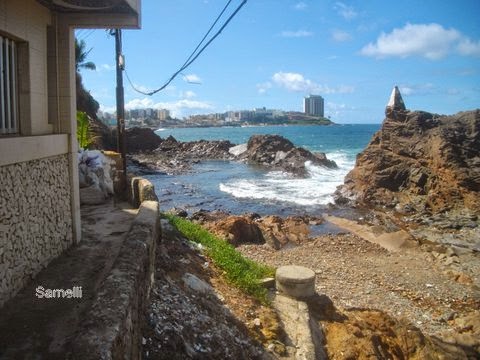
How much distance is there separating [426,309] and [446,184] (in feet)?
47.7

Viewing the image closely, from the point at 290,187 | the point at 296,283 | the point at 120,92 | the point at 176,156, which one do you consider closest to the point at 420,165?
the point at 290,187

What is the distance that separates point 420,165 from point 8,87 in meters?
24.5

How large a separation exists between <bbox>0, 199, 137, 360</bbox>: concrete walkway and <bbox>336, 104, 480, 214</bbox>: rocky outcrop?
745 inches

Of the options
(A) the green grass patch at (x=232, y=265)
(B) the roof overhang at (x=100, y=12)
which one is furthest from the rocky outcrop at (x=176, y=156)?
(B) the roof overhang at (x=100, y=12)

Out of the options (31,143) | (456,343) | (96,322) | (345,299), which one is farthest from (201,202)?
(96,322)

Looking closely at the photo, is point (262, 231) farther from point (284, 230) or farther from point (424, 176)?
point (424, 176)

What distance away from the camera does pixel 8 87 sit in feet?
16.8

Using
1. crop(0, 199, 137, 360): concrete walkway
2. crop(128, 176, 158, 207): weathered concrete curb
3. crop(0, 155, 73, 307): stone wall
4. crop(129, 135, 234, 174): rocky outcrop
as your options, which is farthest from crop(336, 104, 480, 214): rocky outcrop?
crop(129, 135, 234, 174): rocky outcrop

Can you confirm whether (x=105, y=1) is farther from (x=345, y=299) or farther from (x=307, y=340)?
(x=345, y=299)

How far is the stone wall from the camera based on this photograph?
4402 millimetres

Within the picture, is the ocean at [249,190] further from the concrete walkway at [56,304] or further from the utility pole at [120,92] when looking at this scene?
the concrete walkway at [56,304]

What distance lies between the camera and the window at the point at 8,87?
497 cm

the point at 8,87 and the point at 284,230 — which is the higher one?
the point at 8,87

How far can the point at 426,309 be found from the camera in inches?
400
